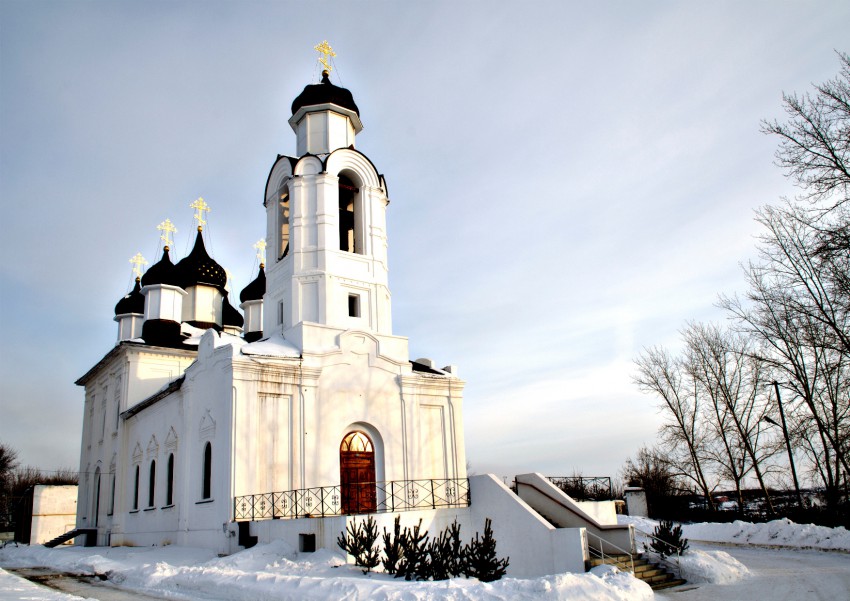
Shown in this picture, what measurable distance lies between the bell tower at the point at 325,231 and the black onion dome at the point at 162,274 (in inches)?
381

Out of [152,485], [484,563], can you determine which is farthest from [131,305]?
[484,563]

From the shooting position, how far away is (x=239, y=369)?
1791 centimetres

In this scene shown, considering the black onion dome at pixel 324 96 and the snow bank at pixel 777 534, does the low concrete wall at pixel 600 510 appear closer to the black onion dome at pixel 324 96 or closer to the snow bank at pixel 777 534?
the snow bank at pixel 777 534

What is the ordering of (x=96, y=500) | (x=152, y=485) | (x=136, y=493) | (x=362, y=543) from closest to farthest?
(x=362, y=543) < (x=152, y=485) < (x=136, y=493) < (x=96, y=500)

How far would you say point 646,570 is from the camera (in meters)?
14.5

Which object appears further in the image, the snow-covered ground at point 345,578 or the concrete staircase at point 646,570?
the concrete staircase at point 646,570

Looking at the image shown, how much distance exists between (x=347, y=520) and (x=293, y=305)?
27.3 feet

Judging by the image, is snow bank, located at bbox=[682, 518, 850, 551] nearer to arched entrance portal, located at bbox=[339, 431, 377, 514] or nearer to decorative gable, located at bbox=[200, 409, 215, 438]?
arched entrance portal, located at bbox=[339, 431, 377, 514]

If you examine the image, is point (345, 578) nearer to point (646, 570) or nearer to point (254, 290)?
point (646, 570)

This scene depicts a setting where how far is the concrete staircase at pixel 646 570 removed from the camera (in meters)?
14.1

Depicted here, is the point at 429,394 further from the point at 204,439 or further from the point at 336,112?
the point at 336,112

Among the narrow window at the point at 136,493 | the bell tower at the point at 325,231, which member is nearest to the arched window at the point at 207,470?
the bell tower at the point at 325,231

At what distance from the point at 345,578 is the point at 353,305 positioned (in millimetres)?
11065

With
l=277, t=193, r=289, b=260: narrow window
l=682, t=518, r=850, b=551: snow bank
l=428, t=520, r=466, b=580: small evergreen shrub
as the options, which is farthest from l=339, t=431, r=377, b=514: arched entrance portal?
l=682, t=518, r=850, b=551: snow bank
